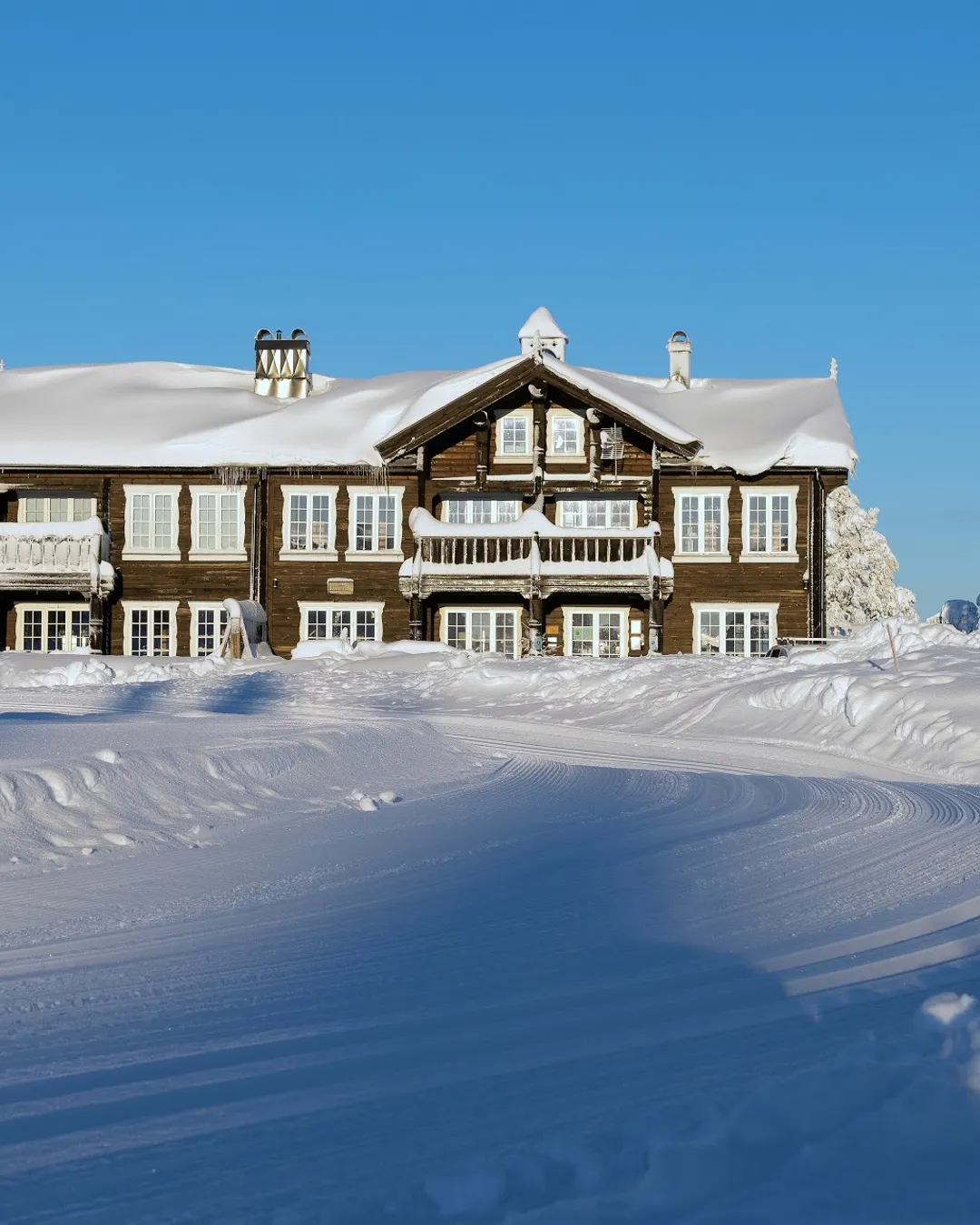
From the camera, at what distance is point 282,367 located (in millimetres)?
36719

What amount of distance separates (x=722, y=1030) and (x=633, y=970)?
845 mm

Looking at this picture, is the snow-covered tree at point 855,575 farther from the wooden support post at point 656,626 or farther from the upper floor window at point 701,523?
the wooden support post at point 656,626

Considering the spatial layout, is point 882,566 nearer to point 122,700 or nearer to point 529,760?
point 122,700

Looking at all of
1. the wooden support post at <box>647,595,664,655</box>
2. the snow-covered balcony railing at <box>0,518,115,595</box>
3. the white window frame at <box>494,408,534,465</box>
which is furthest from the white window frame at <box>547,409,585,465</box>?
the snow-covered balcony railing at <box>0,518,115,595</box>

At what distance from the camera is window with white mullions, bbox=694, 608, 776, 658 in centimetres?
3106

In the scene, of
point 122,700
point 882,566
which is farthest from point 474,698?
point 882,566

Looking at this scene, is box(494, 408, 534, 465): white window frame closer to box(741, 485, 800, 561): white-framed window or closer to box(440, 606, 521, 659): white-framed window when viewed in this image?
box(440, 606, 521, 659): white-framed window

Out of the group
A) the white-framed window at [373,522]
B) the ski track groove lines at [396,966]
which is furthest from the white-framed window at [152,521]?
the ski track groove lines at [396,966]

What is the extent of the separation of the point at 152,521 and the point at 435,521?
708 centimetres

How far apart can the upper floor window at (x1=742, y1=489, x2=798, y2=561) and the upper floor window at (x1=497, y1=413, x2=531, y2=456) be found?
5.34 meters

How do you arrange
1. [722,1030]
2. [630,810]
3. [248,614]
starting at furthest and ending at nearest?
[248,614], [630,810], [722,1030]

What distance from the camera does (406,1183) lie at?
3.22 meters

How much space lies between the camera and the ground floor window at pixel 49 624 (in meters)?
32.3

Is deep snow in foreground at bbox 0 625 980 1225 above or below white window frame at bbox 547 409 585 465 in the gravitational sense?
below
